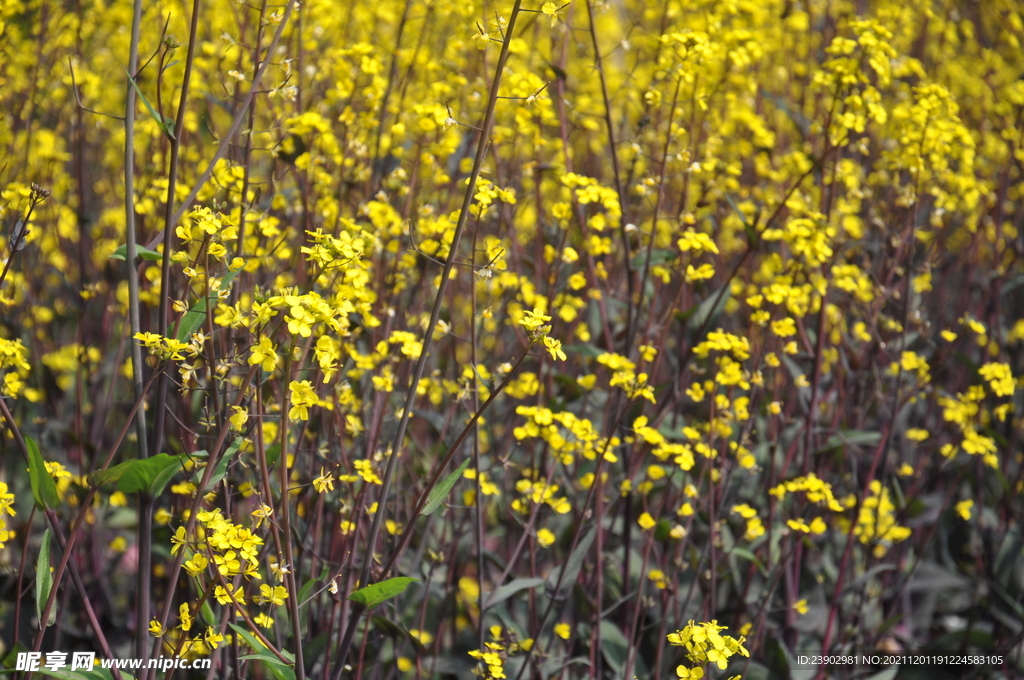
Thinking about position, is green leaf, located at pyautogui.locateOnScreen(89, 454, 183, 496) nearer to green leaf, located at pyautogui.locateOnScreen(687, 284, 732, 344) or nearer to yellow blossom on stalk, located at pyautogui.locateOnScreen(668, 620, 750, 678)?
yellow blossom on stalk, located at pyautogui.locateOnScreen(668, 620, 750, 678)

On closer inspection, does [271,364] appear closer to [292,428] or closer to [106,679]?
[106,679]

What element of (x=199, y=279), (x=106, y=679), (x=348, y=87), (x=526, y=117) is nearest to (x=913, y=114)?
(x=526, y=117)

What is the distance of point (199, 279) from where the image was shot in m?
2.50

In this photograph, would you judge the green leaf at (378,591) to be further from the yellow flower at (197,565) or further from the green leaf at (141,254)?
the green leaf at (141,254)

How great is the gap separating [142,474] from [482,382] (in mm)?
778

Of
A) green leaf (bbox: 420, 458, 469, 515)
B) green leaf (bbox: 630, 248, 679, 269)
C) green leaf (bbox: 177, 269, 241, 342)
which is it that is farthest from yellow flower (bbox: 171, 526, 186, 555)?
green leaf (bbox: 630, 248, 679, 269)

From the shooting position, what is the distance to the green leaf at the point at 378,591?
1712 mm

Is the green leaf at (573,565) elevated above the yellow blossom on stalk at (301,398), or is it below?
below

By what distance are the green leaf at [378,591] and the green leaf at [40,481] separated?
72 cm

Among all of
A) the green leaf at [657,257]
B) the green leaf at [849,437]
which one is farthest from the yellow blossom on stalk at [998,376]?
the green leaf at [657,257]

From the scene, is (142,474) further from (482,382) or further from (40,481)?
(482,382)

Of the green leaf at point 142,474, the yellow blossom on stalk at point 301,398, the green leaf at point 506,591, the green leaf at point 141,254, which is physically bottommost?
the green leaf at point 506,591

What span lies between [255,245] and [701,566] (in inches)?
70.7

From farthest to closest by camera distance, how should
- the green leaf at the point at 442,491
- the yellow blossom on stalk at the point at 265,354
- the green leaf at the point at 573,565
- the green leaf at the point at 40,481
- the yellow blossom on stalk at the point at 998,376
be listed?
the yellow blossom on stalk at the point at 998,376, the green leaf at the point at 573,565, the green leaf at the point at 442,491, the green leaf at the point at 40,481, the yellow blossom on stalk at the point at 265,354
